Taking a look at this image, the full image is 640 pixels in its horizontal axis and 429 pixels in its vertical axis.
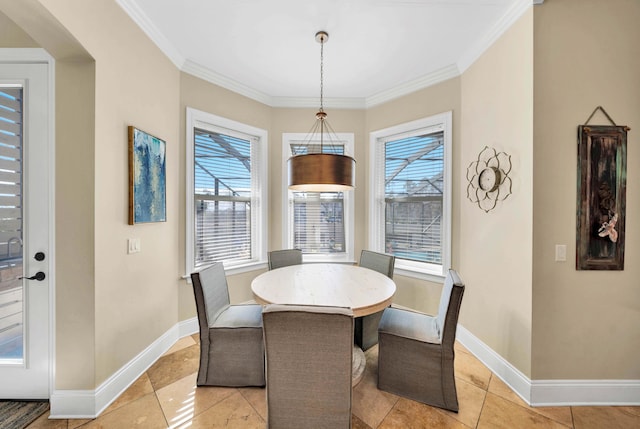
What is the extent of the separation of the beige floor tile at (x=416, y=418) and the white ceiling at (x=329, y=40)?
295 centimetres

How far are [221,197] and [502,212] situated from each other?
2922mm

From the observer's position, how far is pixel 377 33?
226 cm

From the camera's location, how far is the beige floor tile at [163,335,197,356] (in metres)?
2.44

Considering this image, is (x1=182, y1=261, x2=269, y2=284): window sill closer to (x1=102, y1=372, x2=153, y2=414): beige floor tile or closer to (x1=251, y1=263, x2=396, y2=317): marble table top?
(x1=251, y1=263, x2=396, y2=317): marble table top

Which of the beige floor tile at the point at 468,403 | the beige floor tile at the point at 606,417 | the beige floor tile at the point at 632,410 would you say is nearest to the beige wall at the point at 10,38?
the beige floor tile at the point at 468,403

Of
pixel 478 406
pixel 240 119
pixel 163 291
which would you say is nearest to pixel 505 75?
pixel 478 406

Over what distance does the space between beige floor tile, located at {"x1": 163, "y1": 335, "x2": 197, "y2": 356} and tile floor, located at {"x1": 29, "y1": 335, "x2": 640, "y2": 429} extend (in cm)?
39

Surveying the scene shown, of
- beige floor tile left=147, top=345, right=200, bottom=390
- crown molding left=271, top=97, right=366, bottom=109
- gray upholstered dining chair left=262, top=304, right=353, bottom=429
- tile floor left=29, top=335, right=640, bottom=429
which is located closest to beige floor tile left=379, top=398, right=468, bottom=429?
tile floor left=29, top=335, right=640, bottom=429

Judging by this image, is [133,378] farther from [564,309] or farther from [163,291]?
[564,309]

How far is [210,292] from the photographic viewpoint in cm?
199

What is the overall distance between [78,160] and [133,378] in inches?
66.3

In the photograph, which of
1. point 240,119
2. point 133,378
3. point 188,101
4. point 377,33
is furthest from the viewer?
point 240,119

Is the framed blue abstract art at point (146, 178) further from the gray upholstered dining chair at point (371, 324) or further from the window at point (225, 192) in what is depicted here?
the gray upholstered dining chair at point (371, 324)

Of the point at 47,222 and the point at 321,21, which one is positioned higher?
the point at 321,21
